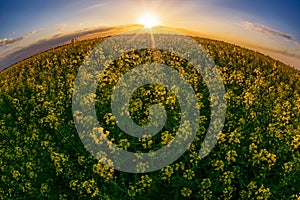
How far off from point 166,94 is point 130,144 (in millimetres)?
4078

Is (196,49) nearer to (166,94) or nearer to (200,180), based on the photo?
(166,94)

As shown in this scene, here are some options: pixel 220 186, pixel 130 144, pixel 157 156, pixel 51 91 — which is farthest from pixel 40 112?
pixel 220 186

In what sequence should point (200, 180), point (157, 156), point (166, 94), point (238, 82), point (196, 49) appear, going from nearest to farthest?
point (157, 156), point (200, 180), point (166, 94), point (238, 82), point (196, 49)

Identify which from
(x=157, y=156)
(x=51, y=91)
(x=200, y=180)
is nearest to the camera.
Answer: (x=157, y=156)

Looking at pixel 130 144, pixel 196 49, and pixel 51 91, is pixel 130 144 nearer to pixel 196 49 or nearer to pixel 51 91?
pixel 51 91

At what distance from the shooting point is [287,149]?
60.7 ft

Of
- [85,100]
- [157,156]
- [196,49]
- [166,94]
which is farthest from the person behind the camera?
[196,49]

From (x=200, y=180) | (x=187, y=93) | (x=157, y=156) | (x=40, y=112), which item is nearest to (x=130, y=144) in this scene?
(x=157, y=156)

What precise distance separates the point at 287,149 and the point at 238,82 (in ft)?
22.5

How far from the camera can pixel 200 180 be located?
18.2m

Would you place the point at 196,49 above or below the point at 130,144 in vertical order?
above

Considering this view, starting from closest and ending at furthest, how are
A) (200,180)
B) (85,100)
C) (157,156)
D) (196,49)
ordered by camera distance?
(157,156) < (200,180) < (85,100) < (196,49)

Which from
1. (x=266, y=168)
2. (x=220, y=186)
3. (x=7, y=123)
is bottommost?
(x=7, y=123)

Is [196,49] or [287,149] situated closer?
[287,149]
